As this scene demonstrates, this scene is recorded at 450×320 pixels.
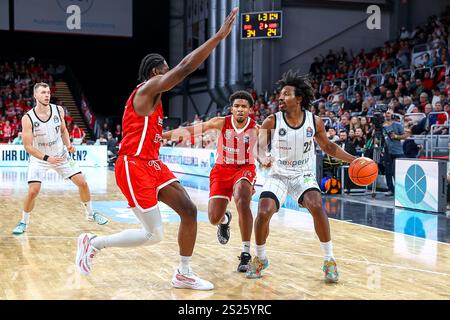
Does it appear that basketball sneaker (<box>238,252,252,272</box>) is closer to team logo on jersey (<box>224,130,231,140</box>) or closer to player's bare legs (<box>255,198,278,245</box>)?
player's bare legs (<box>255,198,278,245</box>)

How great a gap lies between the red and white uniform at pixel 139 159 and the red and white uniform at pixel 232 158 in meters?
1.44

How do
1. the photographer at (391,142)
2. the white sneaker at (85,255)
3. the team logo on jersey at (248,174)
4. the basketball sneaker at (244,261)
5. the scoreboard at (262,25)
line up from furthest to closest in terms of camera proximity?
the scoreboard at (262,25) → the photographer at (391,142) → the team logo on jersey at (248,174) → the basketball sneaker at (244,261) → the white sneaker at (85,255)

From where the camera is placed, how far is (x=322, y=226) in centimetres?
537

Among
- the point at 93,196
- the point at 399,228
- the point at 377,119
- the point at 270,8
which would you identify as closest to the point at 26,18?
the point at 270,8

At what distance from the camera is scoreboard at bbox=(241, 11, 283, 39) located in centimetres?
1997

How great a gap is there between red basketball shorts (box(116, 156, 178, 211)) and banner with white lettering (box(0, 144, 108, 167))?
17548mm

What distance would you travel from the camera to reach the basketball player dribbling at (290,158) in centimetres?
545

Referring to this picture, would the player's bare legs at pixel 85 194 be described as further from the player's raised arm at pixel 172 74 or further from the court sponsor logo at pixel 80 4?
the court sponsor logo at pixel 80 4

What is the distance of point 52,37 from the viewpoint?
31844mm

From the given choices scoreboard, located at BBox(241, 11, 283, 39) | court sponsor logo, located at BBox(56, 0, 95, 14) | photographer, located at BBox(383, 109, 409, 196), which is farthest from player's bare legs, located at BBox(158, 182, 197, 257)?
court sponsor logo, located at BBox(56, 0, 95, 14)

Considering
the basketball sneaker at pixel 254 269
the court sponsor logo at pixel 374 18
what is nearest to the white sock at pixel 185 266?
the basketball sneaker at pixel 254 269

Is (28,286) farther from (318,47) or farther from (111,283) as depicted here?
(318,47)

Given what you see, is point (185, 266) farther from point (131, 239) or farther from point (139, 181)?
point (139, 181)

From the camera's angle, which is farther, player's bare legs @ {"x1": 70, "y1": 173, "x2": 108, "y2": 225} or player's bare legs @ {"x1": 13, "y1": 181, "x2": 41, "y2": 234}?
player's bare legs @ {"x1": 70, "y1": 173, "x2": 108, "y2": 225}
